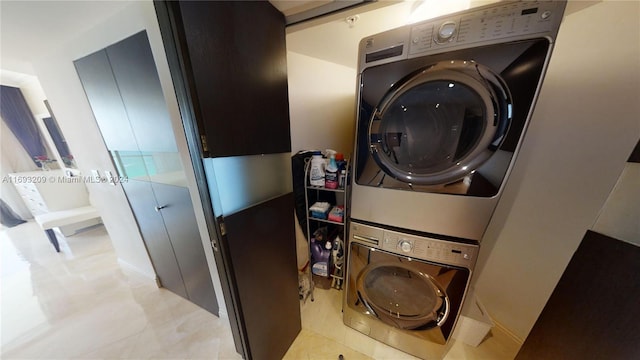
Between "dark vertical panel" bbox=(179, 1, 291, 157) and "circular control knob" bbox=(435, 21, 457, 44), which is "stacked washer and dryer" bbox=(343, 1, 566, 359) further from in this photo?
"dark vertical panel" bbox=(179, 1, 291, 157)

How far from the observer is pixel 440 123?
2.64 feet

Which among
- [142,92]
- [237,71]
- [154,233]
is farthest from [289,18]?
[154,233]

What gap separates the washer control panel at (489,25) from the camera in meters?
0.60

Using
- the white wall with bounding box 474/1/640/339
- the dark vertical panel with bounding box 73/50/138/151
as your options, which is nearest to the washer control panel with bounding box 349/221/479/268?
the white wall with bounding box 474/1/640/339

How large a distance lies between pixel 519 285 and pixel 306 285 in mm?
1525

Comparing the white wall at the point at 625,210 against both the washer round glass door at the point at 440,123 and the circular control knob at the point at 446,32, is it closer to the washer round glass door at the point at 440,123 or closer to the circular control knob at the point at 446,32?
the washer round glass door at the point at 440,123

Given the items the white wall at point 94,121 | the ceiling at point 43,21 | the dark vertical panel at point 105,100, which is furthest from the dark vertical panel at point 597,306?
the dark vertical panel at point 105,100

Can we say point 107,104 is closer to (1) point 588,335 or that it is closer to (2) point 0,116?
(1) point 588,335

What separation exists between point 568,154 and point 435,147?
820 millimetres

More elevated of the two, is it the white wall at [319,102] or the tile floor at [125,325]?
the white wall at [319,102]

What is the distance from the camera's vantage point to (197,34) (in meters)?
0.57

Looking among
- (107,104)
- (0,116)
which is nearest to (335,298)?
(107,104)

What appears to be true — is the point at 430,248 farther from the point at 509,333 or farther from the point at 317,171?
the point at 509,333

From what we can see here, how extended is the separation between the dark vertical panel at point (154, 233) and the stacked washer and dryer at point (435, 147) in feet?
4.80
